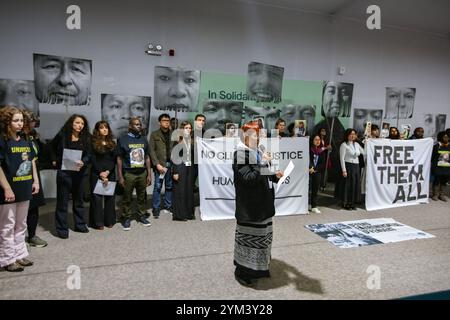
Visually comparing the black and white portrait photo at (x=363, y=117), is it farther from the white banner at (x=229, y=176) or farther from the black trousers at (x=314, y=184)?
the white banner at (x=229, y=176)

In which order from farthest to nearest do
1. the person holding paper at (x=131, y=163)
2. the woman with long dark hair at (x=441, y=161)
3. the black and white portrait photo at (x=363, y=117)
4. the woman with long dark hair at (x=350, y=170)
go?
the black and white portrait photo at (x=363, y=117) → the woman with long dark hair at (x=441, y=161) → the woman with long dark hair at (x=350, y=170) → the person holding paper at (x=131, y=163)

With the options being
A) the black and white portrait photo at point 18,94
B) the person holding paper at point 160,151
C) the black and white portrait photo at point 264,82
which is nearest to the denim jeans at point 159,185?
the person holding paper at point 160,151

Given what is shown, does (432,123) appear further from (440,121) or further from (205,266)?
(205,266)

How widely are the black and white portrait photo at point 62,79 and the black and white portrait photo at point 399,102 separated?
24.1 feet

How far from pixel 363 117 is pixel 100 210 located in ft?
22.0

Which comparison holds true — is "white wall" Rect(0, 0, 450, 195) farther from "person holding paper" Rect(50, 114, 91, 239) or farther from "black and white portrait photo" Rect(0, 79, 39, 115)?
"person holding paper" Rect(50, 114, 91, 239)

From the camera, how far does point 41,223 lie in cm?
436

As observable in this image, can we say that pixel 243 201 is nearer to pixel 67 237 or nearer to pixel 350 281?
pixel 350 281

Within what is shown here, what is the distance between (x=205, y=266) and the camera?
321cm

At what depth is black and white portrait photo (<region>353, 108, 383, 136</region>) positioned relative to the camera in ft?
26.0

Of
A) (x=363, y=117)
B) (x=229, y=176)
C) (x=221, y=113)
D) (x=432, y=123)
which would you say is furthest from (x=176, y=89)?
(x=432, y=123)

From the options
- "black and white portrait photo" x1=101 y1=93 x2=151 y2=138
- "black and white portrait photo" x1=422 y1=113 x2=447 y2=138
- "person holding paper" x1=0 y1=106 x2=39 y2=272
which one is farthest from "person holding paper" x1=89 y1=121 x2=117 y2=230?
"black and white portrait photo" x1=422 y1=113 x2=447 y2=138

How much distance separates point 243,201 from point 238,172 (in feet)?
0.88

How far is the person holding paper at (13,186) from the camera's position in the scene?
9.29 feet
